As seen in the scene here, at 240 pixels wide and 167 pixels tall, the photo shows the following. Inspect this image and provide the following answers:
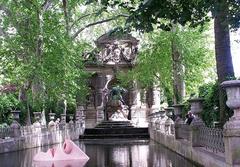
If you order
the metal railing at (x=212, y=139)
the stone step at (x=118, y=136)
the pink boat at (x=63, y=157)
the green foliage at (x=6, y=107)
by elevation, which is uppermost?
the green foliage at (x=6, y=107)

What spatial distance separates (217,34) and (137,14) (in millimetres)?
4821

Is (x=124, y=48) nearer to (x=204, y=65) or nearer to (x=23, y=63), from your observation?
(x=204, y=65)

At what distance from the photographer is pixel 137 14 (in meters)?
10.4

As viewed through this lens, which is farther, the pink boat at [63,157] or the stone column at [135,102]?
the stone column at [135,102]

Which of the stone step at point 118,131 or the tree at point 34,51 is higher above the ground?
the tree at point 34,51

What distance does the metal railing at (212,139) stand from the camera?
10320 mm

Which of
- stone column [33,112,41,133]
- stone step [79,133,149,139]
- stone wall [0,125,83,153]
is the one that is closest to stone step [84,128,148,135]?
stone step [79,133,149,139]

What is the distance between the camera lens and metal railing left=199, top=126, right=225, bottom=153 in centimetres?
1032

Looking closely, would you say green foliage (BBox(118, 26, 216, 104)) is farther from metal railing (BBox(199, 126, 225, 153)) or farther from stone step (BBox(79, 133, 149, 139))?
metal railing (BBox(199, 126, 225, 153))

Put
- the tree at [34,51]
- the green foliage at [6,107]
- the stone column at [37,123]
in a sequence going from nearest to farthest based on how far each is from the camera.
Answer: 1. the stone column at [37,123]
2. the green foliage at [6,107]
3. the tree at [34,51]

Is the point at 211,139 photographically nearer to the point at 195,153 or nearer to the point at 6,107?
the point at 195,153

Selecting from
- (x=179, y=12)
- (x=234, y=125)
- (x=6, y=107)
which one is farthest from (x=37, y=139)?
(x=234, y=125)

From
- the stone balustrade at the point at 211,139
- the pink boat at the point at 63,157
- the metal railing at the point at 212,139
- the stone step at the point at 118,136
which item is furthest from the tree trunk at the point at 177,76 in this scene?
the metal railing at the point at 212,139

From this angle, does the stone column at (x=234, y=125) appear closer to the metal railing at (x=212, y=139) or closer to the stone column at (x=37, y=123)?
the metal railing at (x=212, y=139)
